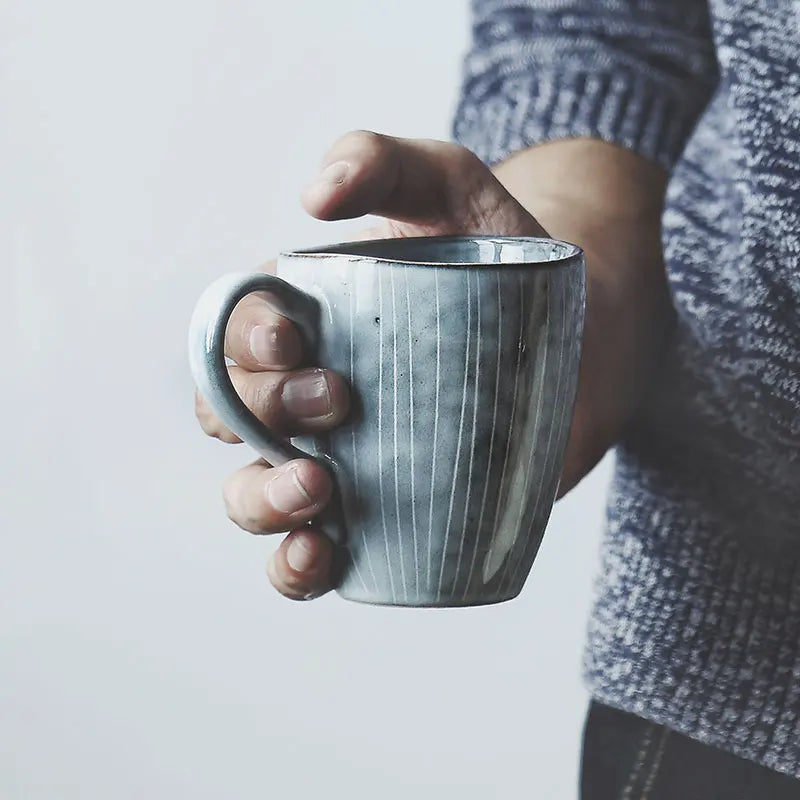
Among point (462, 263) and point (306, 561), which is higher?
point (462, 263)

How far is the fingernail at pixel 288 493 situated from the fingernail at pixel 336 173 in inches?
5.0

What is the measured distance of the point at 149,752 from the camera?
44.2 inches

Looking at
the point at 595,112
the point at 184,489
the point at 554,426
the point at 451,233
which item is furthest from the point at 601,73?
the point at 184,489

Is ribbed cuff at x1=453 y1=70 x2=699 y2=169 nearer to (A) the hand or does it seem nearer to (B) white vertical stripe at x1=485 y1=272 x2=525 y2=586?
(A) the hand

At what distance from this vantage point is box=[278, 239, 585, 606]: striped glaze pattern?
36cm

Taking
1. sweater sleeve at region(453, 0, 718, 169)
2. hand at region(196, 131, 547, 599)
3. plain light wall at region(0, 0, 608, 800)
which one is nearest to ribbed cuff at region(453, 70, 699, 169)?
sweater sleeve at region(453, 0, 718, 169)

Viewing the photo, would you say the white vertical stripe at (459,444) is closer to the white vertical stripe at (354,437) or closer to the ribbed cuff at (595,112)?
the white vertical stripe at (354,437)

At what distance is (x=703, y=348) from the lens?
1.80 feet

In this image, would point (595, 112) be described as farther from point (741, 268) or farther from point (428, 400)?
point (428, 400)

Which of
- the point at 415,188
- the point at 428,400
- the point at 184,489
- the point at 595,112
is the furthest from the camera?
the point at 184,489

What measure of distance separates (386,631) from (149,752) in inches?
10.3

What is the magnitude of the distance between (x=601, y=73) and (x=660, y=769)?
1.21 ft

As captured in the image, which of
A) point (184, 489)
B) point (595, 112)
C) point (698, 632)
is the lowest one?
point (184, 489)

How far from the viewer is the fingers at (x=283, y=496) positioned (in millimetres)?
397
